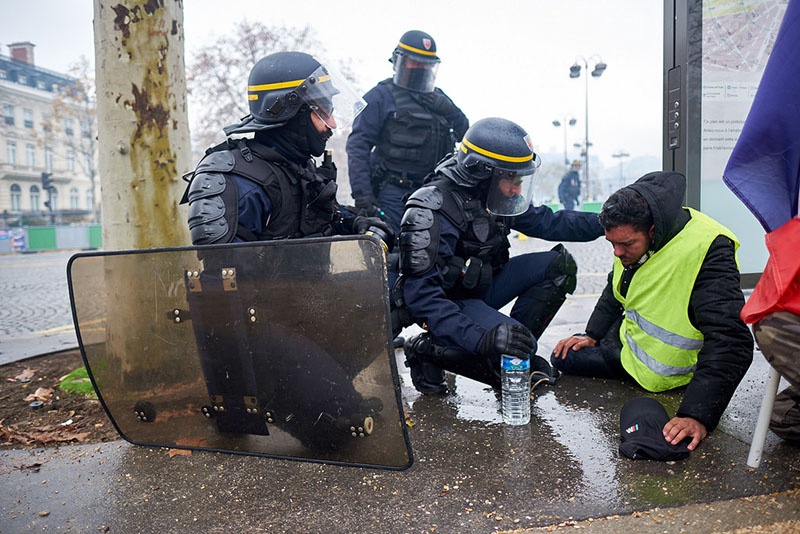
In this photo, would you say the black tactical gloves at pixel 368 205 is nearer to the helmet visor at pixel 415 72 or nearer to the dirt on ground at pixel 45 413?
the helmet visor at pixel 415 72

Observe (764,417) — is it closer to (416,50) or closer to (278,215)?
(278,215)

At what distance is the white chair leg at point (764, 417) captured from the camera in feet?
6.95

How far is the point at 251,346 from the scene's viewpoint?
2250 mm

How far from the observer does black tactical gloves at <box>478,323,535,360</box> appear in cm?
270

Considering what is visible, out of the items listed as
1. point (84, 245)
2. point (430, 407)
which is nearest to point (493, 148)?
point (430, 407)

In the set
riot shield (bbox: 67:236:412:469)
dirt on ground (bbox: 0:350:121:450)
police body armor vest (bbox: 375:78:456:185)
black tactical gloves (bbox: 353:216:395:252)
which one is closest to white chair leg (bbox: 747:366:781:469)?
riot shield (bbox: 67:236:412:469)

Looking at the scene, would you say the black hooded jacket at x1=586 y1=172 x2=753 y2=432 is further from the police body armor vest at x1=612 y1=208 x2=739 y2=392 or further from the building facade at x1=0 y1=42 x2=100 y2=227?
the building facade at x1=0 y1=42 x2=100 y2=227

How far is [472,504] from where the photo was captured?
6.84 ft

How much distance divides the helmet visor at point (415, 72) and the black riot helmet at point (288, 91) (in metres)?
1.79

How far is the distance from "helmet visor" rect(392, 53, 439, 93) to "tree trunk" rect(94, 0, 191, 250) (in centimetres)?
167

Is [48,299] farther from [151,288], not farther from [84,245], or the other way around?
[84,245]

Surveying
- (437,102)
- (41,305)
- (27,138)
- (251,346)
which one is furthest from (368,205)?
(27,138)

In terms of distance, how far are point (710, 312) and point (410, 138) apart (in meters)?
2.77

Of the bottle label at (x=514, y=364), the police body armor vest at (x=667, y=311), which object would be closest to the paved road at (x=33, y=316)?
the bottle label at (x=514, y=364)
